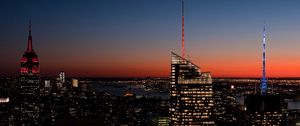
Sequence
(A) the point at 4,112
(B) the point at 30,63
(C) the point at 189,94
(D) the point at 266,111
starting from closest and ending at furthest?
(C) the point at 189,94, (D) the point at 266,111, (A) the point at 4,112, (B) the point at 30,63

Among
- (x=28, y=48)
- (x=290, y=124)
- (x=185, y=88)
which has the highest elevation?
(x=28, y=48)

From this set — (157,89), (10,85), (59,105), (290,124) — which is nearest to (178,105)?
(290,124)

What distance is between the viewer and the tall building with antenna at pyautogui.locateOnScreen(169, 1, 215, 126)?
1656 inches

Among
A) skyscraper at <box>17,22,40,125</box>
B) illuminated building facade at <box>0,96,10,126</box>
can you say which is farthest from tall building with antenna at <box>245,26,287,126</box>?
skyscraper at <box>17,22,40,125</box>

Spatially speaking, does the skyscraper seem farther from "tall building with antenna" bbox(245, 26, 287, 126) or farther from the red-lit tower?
"tall building with antenna" bbox(245, 26, 287, 126)

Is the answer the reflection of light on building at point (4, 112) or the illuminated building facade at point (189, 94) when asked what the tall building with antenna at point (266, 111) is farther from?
the reflection of light on building at point (4, 112)

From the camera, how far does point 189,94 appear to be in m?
42.0

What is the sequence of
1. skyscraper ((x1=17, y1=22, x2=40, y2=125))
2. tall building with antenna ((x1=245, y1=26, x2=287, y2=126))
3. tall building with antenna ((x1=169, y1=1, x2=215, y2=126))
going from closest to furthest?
tall building with antenna ((x1=169, y1=1, x2=215, y2=126)) < tall building with antenna ((x1=245, y1=26, x2=287, y2=126)) < skyscraper ((x1=17, y1=22, x2=40, y2=125))

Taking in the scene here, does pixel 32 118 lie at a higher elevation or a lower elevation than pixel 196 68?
lower

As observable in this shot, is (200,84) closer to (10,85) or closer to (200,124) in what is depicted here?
(200,124)

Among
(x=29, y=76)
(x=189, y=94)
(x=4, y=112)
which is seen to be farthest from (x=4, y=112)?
(x=189, y=94)

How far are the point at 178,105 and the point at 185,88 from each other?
1606 mm

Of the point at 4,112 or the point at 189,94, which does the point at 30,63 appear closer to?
the point at 4,112

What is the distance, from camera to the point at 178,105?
4238cm
